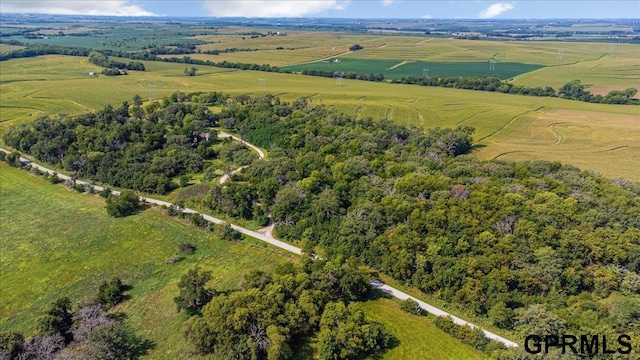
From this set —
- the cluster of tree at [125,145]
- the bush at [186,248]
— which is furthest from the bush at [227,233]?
the cluster of tree at [125,145]

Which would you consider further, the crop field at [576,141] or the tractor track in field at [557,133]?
the tractor track in field at [557,133]

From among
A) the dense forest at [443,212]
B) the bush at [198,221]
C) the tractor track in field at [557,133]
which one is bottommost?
the bush at [198,221]

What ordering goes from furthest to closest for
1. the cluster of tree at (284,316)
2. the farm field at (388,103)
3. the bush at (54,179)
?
1. the farm field at (388,103)
2. the bush at (54,179)
3. the cluster of tree at (284,316)

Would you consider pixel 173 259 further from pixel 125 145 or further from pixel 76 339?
pixel 125 145

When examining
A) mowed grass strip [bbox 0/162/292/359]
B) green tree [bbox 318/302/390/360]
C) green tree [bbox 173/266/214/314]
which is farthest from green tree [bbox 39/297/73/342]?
green tree [bbox 318/302/390/360]

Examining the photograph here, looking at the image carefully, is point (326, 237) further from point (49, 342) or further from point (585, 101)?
point (585, 101)

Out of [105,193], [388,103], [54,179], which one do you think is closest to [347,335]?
[105,193]

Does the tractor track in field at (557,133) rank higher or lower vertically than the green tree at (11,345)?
higher

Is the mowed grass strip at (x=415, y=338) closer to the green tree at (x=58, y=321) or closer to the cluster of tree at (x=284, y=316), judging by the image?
the cluster of tree at (x=284, y=316)
